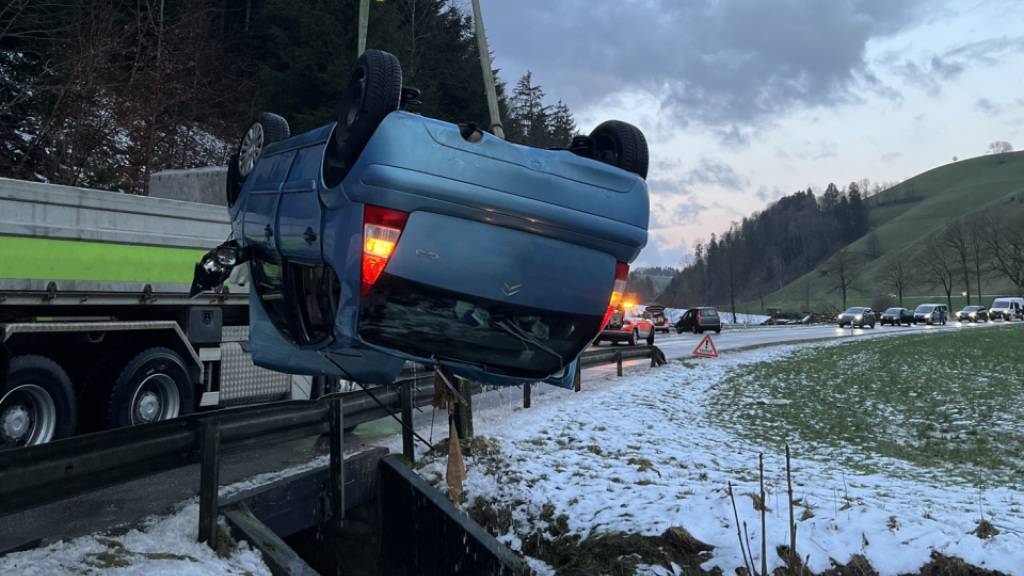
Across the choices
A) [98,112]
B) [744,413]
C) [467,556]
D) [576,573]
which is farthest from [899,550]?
[98,112]

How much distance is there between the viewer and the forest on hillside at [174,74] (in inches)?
797

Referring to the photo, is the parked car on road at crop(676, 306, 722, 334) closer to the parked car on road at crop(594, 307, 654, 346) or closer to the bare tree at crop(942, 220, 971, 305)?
the parked car on road at crop(594, 307, 654, 346)

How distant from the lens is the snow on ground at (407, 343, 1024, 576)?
17.2ft

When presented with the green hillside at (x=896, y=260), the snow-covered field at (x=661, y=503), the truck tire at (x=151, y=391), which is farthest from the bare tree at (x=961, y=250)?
the truck tire at (x=151, y=391)

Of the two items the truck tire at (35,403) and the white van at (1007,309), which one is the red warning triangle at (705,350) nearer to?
the truck tire at (35,403)

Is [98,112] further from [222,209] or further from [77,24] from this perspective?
[222,209]

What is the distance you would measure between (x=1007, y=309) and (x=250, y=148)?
262 feet

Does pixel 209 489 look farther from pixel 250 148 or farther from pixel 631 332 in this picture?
pixel 631 332

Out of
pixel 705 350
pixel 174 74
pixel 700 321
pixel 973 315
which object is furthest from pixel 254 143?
pixel 973 315

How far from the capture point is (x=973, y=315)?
2616 inches

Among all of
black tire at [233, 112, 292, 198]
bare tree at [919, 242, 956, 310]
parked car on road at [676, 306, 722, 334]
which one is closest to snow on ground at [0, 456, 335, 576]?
black tire at [233, 112, 292, 198]

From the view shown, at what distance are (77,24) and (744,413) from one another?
20.8 metres

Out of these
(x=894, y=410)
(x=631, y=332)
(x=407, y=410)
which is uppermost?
(x=631, y=332)

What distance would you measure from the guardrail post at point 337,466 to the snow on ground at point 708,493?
1.39m
